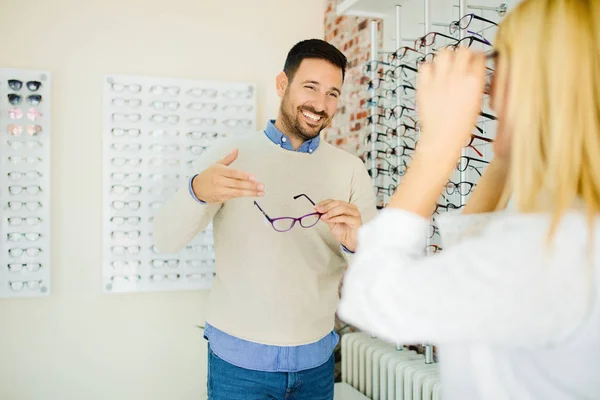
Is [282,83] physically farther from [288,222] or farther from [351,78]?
[351,78]

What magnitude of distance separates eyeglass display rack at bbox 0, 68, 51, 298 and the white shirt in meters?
2.53

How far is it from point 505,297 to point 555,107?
27 centimetres

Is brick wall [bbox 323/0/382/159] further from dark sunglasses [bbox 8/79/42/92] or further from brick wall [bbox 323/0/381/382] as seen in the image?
dark sunglasses [bbox 8/79/42/92]

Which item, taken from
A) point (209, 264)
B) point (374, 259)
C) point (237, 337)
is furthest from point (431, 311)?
point (209, 264)

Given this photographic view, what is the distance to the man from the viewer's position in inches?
78.0

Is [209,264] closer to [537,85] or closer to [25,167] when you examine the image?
[25,167]

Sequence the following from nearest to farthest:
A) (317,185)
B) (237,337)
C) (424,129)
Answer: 1. (424,129)
2. (237,337)
3. (317,185)

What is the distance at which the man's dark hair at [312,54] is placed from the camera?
Answer: 2.24 metres

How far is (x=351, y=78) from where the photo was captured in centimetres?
329

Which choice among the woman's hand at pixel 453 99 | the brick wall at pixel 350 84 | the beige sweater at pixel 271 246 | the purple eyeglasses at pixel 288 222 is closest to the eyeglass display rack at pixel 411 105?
the brick wall at pixel 350 84

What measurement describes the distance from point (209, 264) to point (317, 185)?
1.22 m

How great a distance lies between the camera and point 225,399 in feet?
6.63

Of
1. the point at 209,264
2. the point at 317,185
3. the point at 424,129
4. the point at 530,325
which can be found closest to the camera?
the point at 530,325

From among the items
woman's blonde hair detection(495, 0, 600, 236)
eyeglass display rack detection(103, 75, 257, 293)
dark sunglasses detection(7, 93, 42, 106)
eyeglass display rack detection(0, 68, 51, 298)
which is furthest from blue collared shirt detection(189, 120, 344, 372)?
dark sunglasses detection(7, 93, 42, 106)
